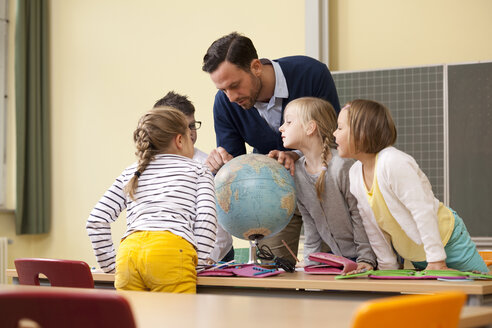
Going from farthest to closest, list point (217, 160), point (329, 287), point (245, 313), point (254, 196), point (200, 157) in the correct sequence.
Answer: point (200, 157) < point (217, 160) < point (254, 196) < point (329, 287) < point (245, 313)

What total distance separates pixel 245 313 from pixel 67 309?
0.41 m

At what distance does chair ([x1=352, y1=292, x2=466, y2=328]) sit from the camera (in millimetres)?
903

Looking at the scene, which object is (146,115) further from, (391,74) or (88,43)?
(88,43)

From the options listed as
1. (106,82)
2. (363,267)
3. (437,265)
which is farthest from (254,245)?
(106,82)

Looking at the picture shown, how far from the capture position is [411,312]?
3.14 feet

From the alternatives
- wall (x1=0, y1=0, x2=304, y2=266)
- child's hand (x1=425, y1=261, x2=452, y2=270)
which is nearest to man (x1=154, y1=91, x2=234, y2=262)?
child's hand (x1=425, y1=261, x2=452, y2=270)

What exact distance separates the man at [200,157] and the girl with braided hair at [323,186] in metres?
0.47

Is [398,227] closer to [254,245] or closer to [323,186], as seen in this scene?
[323,186]

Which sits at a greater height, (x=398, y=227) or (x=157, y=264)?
(x=398, y=227)

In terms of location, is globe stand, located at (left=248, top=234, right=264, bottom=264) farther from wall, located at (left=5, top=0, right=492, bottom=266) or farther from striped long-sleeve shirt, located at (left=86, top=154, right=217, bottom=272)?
wall, located at (left=5, top=0, right=492, bottom=266)

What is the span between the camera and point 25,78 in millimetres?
6625

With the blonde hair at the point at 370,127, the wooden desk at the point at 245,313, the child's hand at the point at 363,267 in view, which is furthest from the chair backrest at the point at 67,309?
the blonde hair at the point at 370,127

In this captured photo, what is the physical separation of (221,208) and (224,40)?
0.96 metres

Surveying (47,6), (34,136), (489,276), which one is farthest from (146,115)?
(47,6)
